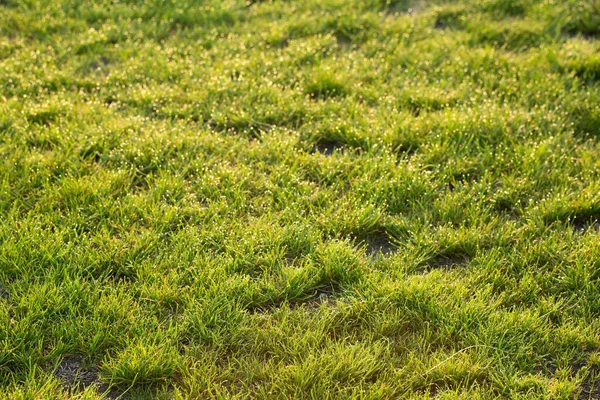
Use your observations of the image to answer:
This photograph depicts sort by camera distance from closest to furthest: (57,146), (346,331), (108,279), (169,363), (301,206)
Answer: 1. (169,363)
2. (346,331)
3. (108,279)
4. (301,206)
5. (57,146)

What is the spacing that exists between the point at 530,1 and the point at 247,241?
13.1ft

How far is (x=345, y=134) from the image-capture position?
14.6 feet

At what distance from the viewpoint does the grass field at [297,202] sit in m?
2.99

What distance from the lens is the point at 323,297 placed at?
3.37m

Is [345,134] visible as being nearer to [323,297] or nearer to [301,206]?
[301,206]

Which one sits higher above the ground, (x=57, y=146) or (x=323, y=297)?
(x=57, y=146)

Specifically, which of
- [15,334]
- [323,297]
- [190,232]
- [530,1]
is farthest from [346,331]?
[530,1]

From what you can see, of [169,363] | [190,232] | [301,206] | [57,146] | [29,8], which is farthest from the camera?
[29,8]

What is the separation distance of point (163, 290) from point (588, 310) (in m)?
2.06

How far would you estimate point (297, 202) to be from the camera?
3.86 metres

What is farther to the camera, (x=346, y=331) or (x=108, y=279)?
(x=108, y=279)

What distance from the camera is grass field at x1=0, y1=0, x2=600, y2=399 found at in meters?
2.99

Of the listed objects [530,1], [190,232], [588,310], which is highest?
[530,1]

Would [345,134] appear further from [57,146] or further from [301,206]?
[57,146]
